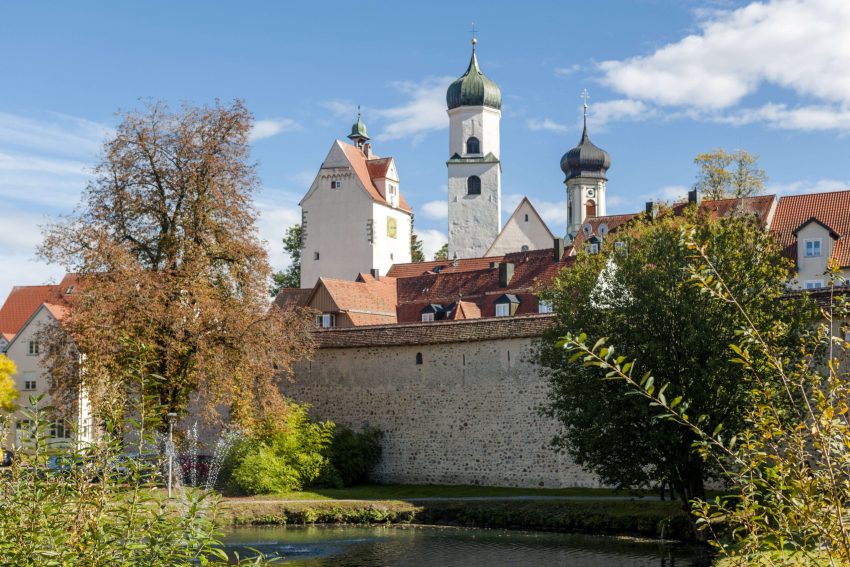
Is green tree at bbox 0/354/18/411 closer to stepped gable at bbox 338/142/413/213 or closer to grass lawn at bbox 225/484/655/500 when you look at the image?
grass lawn at bbox 225/484/655/500

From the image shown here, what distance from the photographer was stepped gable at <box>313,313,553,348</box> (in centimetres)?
3045

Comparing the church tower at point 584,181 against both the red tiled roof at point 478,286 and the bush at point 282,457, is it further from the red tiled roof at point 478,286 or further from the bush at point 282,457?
the bush at point 282,457

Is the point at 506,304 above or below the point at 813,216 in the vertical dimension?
below

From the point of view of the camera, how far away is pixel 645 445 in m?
21.8

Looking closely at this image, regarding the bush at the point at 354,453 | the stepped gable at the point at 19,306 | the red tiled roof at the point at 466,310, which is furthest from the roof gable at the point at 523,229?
the bush at the point at 354,453

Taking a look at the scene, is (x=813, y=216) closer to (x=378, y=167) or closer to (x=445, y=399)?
(x=445, y=399)

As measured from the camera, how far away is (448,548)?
73.8 ft

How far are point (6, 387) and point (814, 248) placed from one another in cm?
3485

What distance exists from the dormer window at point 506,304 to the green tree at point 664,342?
24.1 meters

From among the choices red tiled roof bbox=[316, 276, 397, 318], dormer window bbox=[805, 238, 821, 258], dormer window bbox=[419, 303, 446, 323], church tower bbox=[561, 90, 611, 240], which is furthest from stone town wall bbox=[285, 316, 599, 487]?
church tower bbox=[561, 90, 611, 240]

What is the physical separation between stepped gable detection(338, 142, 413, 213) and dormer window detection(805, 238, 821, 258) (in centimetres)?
2855

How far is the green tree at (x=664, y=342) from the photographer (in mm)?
21156

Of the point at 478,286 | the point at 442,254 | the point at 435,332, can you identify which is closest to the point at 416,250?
the point at 442,254

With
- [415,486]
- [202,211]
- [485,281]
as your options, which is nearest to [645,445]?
[415,486]
